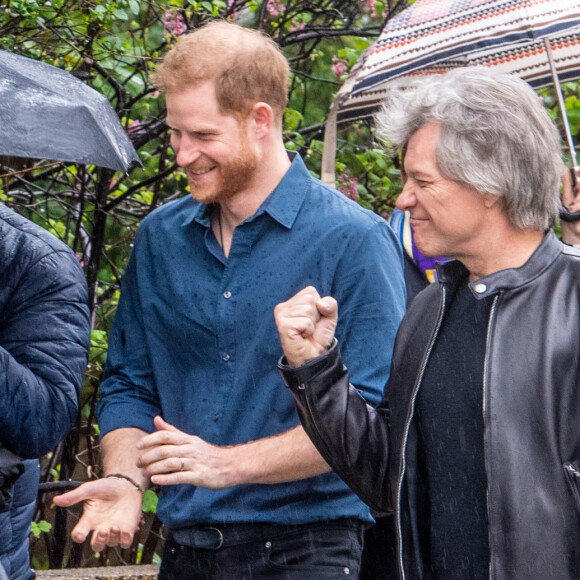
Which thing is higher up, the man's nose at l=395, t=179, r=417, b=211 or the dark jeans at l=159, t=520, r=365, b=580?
the man's nose at l=395, t=179, r=417, b=211

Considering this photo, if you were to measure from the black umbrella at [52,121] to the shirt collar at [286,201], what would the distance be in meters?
0.26

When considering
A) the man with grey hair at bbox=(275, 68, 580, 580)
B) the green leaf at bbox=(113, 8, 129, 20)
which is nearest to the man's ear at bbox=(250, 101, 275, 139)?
the man with grey hair at bbox=(275, 68, 580, 580)

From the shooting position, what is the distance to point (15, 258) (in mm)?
3211

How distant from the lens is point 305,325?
Answer: 2.76 m

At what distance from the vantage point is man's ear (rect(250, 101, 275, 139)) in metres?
3.37

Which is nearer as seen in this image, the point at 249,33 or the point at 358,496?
the point at 358,496

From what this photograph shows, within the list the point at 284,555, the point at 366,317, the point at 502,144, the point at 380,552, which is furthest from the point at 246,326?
the point at 380,552

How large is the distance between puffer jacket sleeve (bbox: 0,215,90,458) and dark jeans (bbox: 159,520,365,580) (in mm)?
527

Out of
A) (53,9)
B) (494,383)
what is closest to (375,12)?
(53,9)

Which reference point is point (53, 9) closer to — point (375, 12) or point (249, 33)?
point (249, 33)

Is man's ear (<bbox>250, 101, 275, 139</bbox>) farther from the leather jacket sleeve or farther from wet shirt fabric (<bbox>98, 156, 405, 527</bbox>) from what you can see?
the leather jacket sleeve

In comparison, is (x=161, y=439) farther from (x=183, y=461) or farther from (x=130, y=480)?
(x=130, y=480)

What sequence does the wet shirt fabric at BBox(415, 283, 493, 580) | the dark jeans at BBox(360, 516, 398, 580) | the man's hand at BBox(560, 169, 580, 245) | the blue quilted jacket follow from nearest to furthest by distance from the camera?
the wet shirt fabric at BBox(415, 283, 493, 580) < the blue quilted jacket < the man's hand at BBox(560, 169, 580, 245) < the dark jeans at BBox(360, 516, 398, 580)

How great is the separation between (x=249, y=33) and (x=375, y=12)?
3.06 metres
